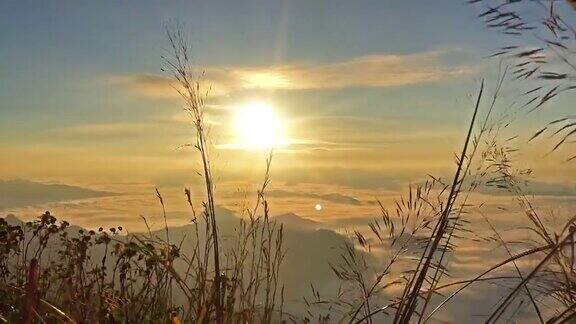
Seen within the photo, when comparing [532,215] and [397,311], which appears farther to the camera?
[532,215]

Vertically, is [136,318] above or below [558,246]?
below

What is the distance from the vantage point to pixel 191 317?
2756mm

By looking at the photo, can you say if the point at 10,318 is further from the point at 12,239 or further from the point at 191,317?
the point at 12,239

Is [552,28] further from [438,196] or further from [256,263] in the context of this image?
[256,263]

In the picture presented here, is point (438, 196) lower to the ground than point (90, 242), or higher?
higher

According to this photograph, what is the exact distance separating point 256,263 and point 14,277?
67.1 inches

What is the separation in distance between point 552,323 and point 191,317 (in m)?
1.59

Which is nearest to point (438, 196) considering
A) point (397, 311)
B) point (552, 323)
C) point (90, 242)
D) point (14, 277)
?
point (397, 311)

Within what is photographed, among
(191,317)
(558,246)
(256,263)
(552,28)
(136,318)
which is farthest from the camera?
(256,263)

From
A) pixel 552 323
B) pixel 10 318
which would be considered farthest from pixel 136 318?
pixel 552 323

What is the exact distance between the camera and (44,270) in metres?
4.11

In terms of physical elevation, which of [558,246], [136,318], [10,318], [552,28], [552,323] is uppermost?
[552,28]

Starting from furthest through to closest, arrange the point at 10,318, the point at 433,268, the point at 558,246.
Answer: the point at 433,268, the point at 10,318, the point at 558,246

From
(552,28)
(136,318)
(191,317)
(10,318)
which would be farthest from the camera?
(136,318)
